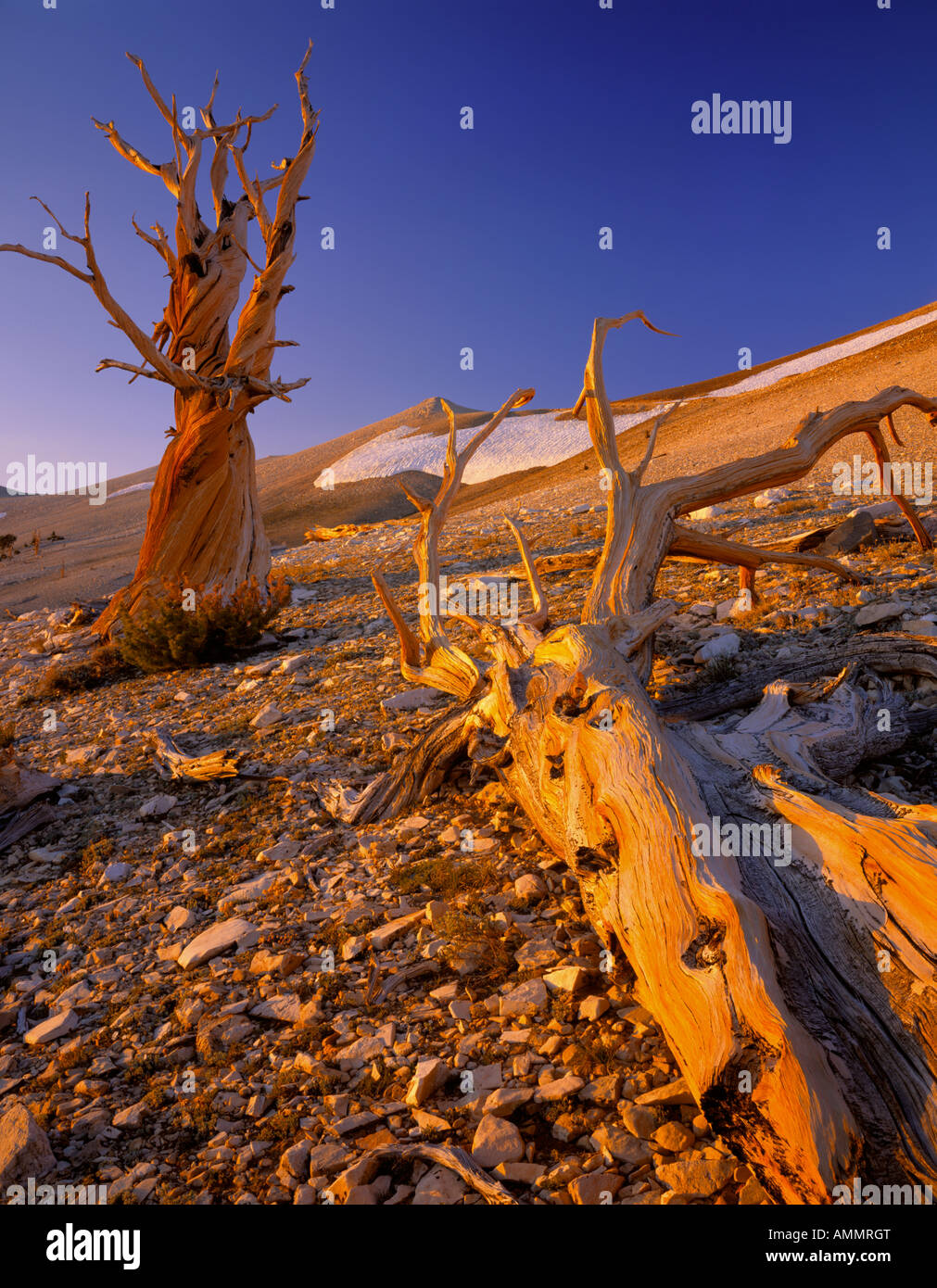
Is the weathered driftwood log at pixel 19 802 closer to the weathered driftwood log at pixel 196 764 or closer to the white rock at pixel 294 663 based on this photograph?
the weathered driftwood log at pixel 196 764

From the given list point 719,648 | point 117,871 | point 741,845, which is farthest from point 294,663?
point 741,845

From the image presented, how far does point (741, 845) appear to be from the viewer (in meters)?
3.07

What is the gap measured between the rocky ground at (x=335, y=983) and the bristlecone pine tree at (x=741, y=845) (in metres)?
0.26

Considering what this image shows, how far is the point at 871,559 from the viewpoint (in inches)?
306

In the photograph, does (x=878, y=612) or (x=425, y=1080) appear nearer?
(x=425, y=1080)

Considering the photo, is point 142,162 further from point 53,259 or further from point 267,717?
point 267,717

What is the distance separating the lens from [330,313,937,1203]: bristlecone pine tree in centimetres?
218

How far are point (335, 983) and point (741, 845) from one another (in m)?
2.04

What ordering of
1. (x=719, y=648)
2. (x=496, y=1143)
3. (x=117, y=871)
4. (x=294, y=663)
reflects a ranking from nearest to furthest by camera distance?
(x=496, y=1143)
(x=117, y=871)
(x=719, y=648)
(x=294, y=663)

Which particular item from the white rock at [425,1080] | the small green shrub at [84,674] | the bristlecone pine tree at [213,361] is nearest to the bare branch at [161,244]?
the bristlecone pine tree at [213,361]

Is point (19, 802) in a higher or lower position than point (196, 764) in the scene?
lower
